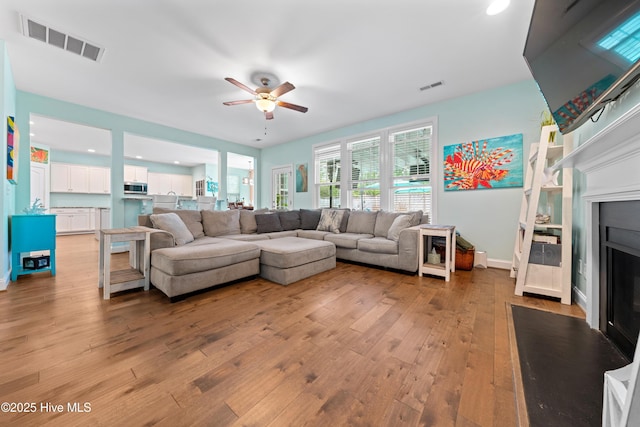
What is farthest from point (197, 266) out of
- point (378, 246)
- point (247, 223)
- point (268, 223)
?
point (378, 246)

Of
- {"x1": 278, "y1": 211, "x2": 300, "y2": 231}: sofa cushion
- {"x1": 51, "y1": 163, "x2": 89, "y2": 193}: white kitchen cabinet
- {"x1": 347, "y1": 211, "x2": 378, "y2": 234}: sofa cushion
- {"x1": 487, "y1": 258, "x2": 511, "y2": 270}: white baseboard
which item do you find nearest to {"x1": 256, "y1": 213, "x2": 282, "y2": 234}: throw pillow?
{"x1": 278, "y1": 211, "x2": 300, "y2": 231}: sofa cushion

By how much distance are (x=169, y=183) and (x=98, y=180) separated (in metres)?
2.08

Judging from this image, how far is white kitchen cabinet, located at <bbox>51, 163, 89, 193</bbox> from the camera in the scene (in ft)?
22.8

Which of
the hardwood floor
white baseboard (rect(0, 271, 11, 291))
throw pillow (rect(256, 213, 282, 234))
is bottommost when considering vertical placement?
the hardwood floor

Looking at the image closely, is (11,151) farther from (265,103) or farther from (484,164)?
(484,164)

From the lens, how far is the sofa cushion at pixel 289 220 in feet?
Result: 14.8

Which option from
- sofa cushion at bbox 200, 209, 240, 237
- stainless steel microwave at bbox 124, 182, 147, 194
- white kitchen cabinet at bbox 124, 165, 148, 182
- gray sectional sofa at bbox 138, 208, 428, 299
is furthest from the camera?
white kitchen cabinet at bbox 124, 165, 148, 182

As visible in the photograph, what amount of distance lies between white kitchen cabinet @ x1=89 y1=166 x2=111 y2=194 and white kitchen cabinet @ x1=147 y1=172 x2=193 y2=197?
1.20m

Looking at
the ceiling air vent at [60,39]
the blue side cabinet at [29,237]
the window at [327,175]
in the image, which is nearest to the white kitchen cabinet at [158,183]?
the blue side cabinet at [29,237]

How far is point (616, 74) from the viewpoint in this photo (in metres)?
1.18

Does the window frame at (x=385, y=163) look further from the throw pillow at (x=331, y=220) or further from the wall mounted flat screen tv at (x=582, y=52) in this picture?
the wall mounted flat screen tv at (x=582, y=52)

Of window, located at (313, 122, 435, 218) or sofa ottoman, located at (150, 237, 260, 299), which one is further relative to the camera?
window, located at (313, 122, 435, 218)

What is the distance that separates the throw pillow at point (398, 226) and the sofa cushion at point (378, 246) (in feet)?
0.43

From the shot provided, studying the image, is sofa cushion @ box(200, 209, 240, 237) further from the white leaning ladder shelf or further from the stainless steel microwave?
the stainless steel microwave
